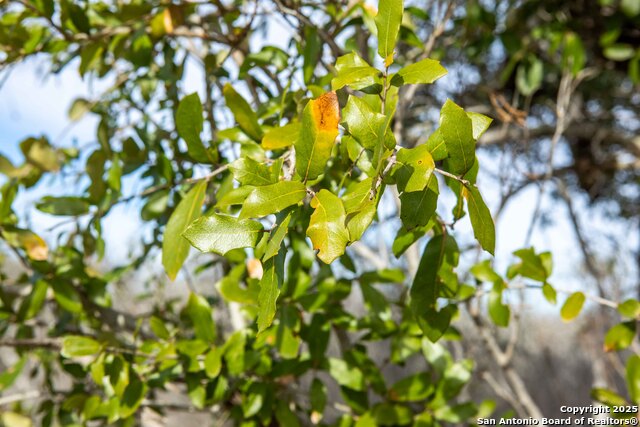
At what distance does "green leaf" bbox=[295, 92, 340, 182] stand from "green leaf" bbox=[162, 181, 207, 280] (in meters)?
0.20

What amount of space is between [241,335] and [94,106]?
1.88 feet

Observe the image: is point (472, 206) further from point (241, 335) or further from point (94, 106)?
point (94, 106)

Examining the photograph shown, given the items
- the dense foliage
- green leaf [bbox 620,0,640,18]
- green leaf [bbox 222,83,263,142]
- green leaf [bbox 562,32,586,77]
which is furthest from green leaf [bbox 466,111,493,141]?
green leaf [bbox 620,0,640,18]

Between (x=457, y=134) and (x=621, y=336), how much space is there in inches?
21.4

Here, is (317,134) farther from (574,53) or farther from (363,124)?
(574,53)

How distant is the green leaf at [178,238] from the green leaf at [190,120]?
0.23 ft

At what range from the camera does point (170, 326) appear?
1.31 m

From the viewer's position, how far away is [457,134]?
46cm

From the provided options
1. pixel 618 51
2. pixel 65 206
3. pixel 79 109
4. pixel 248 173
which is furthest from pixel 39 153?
pixel 618 51

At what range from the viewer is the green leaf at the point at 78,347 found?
785mm

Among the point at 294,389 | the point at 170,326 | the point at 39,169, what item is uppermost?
the point at 39,169

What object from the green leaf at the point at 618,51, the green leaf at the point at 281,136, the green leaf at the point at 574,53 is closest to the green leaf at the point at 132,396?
the green leaf at the point at 281,136

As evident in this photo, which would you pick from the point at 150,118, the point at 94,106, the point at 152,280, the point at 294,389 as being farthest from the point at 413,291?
the point at 152,280

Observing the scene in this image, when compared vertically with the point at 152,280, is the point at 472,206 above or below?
above
